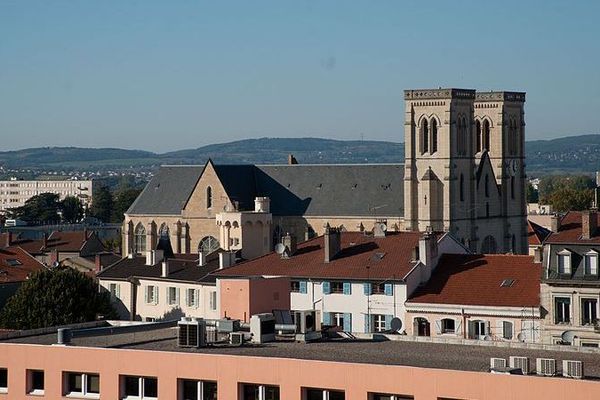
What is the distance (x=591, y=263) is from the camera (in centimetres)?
5519

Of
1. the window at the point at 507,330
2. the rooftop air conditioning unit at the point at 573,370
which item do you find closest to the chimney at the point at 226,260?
the window at the point at 507,330

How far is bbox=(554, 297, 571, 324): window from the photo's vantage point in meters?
55.3

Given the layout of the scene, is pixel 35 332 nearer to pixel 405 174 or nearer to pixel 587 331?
pixel 587 331

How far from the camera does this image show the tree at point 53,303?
71.3m

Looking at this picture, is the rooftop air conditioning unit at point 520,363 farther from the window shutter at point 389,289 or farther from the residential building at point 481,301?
the window shutter at point 389,289

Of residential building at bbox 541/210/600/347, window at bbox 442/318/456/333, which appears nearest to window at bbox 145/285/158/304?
window at bbox 442/318/456/333

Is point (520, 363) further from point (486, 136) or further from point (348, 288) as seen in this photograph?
point (486, 136)

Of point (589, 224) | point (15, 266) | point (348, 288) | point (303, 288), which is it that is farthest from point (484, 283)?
point (15, 266)

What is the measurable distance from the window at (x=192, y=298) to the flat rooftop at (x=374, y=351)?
116 feet

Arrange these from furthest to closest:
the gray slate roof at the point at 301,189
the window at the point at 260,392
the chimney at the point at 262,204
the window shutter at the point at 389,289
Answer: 1. the gray slate roof at the point at 301,189
2. the chimney at the point at 262,204
3. the window shutter at the point at 389,289
4. the window at the point at 260,392

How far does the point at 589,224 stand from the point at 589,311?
3.46m

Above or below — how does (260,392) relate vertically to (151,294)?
above

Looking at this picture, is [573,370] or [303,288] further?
[303,288]

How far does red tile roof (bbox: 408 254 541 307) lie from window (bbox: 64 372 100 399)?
86.2 ft
